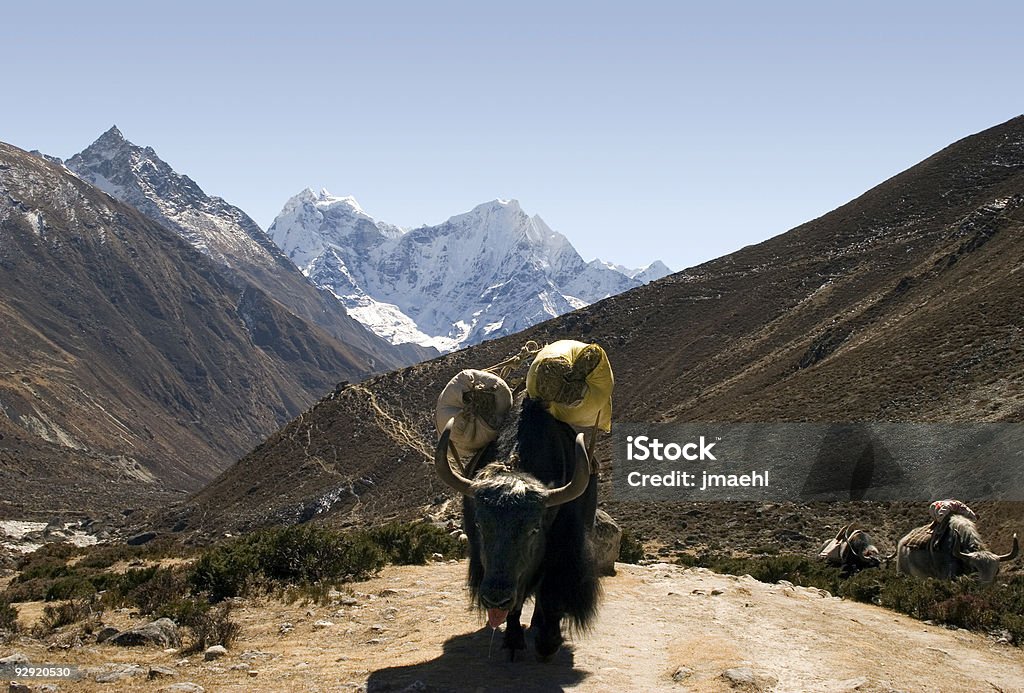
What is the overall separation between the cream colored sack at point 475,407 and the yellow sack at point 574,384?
0.51 metres

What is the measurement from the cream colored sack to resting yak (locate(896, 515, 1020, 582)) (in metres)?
8.32

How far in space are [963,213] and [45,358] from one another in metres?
139

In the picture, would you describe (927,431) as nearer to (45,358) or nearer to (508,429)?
(508,429)

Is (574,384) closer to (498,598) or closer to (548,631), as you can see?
(548,631)

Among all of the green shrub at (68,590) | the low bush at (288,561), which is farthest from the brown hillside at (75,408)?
the low bush at (288,561)

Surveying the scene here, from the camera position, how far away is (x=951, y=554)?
1512cm

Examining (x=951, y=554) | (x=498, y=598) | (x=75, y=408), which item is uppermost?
(x=75, y=408)

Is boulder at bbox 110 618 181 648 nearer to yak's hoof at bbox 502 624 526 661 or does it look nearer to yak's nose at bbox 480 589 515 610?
yak's hoof at bbox 502 624 526 661

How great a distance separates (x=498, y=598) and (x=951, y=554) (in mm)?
10124

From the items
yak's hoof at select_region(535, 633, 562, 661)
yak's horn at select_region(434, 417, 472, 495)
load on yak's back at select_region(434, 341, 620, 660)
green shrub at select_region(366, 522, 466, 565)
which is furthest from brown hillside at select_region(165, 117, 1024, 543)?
yak's horn at select_region(434, 417, 472, 495)

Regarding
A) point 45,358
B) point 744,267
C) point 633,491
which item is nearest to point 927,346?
point 633,491

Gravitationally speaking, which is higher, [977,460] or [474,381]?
[474,381]

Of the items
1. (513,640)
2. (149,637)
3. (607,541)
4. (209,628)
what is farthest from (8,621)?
(607,541)

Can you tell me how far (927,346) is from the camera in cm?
4425
